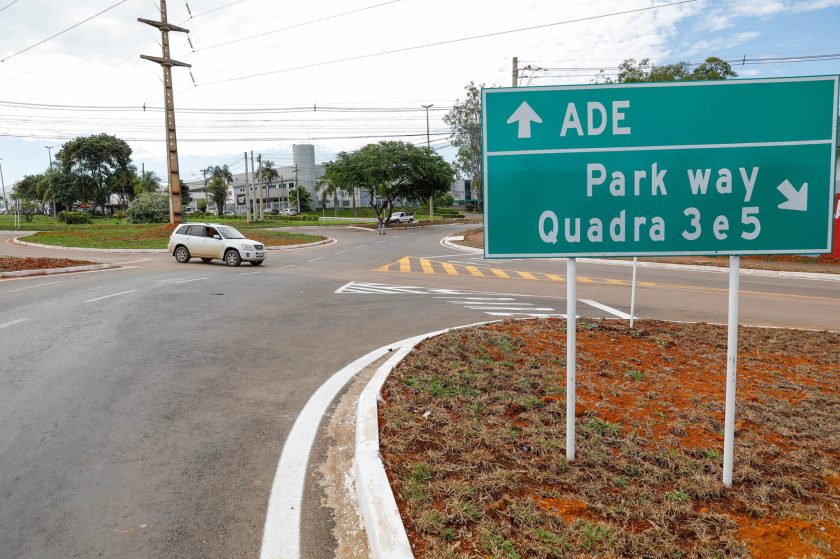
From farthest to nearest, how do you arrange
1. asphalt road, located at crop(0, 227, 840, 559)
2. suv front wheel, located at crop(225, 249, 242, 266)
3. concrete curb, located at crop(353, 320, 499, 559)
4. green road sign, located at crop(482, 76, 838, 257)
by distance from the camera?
suv front wheel, located at crop(225, 249, 242, 266) → green road sign, located at crop(482, 76, 838, 257) → asphalt road, located at crop(0, 227, 840, 559) → concrete curb, located at crop(353, 320, 499, 559)

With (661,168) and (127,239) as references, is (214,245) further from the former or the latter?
(661,168)

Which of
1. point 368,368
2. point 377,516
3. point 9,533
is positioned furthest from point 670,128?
point 9,533

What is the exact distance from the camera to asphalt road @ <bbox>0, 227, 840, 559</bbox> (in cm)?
372

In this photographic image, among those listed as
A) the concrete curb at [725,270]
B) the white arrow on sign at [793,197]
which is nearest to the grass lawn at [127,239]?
the concrete curb at [725,270]

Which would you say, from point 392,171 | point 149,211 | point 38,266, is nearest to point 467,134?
point 392,171

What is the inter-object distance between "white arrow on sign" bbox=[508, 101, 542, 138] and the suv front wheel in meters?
19.2

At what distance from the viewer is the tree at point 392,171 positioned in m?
56.3

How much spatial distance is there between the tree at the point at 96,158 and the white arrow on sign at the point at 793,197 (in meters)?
104

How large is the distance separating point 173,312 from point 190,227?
1315 centimetres

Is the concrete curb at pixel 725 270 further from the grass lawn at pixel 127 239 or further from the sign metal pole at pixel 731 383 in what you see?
the grass lawn at pixel 127 239

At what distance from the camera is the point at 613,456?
4289 millimetres

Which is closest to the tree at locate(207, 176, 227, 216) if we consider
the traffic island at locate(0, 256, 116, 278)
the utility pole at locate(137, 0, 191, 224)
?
the utility pole at locate(137, 0, 191, 224)

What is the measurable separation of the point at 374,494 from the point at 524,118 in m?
2.93

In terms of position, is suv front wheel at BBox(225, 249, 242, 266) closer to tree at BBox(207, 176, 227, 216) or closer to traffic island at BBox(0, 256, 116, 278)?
traffic island at BBox(0, 256, 116, 278)
